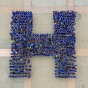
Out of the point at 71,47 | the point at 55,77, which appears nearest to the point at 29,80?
the point at 55,77

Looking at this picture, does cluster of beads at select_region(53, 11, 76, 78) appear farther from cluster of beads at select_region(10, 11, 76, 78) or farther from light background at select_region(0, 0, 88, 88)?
light background at select_region(0, 0, 88, 88)

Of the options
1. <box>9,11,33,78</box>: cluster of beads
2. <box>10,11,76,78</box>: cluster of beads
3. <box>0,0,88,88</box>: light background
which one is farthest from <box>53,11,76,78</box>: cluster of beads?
<box>9,11,33,78</box>: cluster of beads

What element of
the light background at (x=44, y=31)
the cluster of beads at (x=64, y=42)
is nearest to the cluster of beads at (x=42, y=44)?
the cluster of beads at (x=64, y=42)

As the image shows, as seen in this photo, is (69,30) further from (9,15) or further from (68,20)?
(9,15)

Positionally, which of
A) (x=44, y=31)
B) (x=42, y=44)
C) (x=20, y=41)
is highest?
(x=44, y=31)

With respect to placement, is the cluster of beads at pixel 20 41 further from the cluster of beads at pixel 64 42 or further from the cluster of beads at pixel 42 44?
the cluster of beads at pixel 64 42

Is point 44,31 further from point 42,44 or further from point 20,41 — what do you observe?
point 20,41

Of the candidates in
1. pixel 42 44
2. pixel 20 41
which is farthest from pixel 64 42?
pixel 20 41
